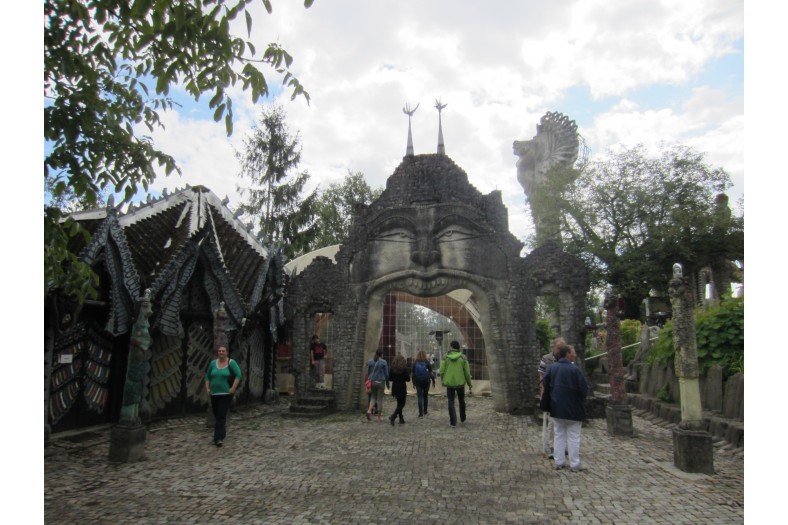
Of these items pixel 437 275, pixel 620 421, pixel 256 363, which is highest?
pixel 437 275

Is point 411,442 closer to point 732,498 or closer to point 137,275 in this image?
point 732,498

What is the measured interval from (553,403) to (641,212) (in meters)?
26.5

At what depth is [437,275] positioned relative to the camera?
13.8 m

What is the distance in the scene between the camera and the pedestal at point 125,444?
26.5 feet

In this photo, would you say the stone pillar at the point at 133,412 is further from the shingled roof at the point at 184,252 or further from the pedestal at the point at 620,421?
the pedestal at the point at 620,421

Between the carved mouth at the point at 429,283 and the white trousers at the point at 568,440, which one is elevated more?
the carved mouth at the point at 429,283

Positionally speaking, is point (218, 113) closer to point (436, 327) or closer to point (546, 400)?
point (546, 400)

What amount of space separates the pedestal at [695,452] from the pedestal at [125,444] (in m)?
8.27

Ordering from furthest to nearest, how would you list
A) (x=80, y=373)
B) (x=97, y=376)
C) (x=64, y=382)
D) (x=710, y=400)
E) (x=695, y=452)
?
(x=97, y=376) < (x=80, y=373) < (x=64, y=382) < (x=710, y=400) < (x=695, y=452)

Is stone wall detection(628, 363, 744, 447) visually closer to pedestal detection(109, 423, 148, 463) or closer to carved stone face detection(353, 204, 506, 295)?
carved stone face detection(353, 204, 506, 295)

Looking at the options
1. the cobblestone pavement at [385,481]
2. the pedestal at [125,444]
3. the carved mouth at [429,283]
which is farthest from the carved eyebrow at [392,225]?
the pedestal at [125,444]

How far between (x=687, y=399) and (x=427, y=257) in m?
7.45

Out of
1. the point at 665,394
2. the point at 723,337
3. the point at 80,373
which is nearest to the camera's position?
the point at 723,337

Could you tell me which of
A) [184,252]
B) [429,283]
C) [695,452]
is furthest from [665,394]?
[184,252]
